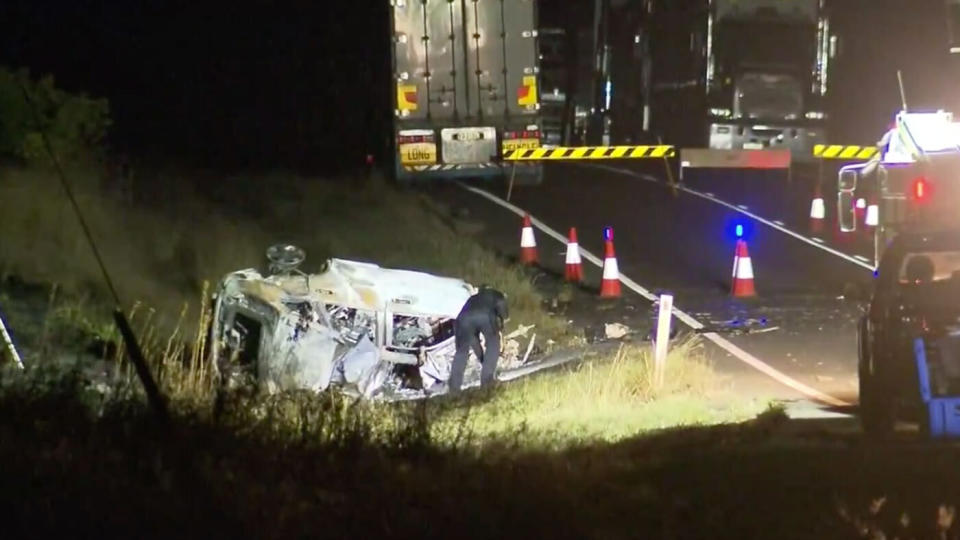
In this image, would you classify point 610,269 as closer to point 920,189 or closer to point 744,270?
point 744,270

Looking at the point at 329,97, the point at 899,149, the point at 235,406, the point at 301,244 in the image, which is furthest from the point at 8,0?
the point at 235,406

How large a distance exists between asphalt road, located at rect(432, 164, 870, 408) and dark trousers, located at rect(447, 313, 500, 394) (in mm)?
2188

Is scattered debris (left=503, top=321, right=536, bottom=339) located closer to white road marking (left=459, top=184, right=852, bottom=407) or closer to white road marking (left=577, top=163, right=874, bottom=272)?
white road marking (left=459, top=184, right=852, bottom=407)

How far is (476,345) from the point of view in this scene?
525 inches

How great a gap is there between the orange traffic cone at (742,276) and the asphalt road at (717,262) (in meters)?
0.19

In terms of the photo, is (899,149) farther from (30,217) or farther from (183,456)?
(183,456)

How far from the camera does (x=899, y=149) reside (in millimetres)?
15297

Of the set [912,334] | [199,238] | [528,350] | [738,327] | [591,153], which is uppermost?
[912,334]

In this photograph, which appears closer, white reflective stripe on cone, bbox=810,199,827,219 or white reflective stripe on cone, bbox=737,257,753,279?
white reflective stripe on cone, bbox=737,257,753,279

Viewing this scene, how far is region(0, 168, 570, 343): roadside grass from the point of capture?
1628cm

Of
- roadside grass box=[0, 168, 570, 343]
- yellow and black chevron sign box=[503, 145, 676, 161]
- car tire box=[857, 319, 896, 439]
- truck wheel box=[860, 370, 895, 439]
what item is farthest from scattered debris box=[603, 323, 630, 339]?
yellow and black chevron sign box=[503, 145, 676, 161]

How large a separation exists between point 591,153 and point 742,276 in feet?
24.1

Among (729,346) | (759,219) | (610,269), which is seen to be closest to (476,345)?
(729,346)

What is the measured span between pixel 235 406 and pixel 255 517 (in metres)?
1.89
